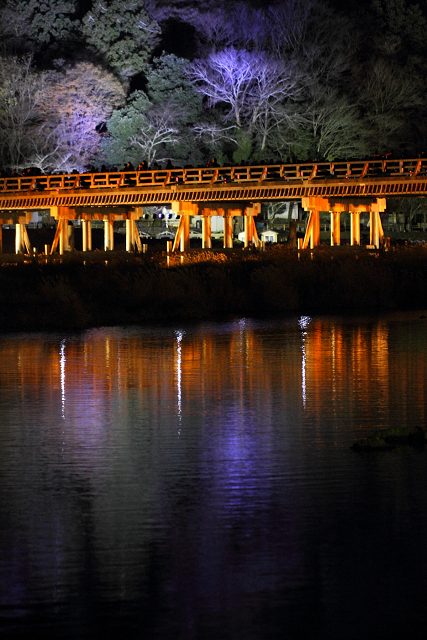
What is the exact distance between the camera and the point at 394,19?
243 feet

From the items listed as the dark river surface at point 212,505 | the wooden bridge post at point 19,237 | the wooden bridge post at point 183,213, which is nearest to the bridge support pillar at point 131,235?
the wooden bridge post at point 183,213

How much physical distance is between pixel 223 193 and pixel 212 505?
39902 millimetres

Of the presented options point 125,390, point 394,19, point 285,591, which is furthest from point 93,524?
point 394,19

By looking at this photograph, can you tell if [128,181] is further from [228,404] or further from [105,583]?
[105,583]

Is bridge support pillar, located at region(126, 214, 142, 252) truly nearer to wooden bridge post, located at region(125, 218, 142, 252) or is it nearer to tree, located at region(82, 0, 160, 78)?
wooden bridge post, located at region(125, 218, 142, 252)

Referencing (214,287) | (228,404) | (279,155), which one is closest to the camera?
(228,404)

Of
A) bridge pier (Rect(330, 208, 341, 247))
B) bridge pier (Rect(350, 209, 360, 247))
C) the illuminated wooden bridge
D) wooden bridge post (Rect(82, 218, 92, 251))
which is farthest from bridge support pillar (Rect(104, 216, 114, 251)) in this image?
bridge pier (Rect(350, 209, 360, 247))

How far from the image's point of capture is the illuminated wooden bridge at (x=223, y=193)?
44.2 meters

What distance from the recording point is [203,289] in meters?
28.9

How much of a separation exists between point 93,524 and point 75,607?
1.66 meters

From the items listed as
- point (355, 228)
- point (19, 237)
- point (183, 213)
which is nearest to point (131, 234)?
point (19, 237)

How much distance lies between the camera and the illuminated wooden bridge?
44.2 meters

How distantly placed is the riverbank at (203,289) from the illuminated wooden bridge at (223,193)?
9302 mm

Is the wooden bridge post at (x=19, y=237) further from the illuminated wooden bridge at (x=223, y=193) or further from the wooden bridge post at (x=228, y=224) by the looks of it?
the wooden bridge post at (x=228, y=224)
